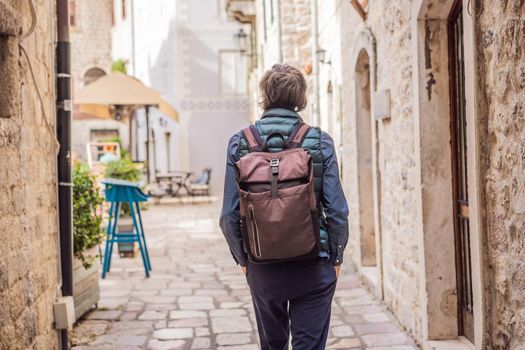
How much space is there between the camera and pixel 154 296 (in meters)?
6.68

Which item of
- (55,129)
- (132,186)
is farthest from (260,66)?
(55,129)

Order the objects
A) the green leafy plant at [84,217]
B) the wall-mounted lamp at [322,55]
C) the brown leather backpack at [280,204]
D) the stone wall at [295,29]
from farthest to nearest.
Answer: the stone wall at [295,29] → the wall-mounted lamp at [322,55] → the green leafy plant at [84,217] → the brown leather backpack at [280,204]

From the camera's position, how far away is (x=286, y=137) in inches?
117

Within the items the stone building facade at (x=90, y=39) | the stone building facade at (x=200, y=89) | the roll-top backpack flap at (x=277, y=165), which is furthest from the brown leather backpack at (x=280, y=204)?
the stone building facade at (x=90, y=39)

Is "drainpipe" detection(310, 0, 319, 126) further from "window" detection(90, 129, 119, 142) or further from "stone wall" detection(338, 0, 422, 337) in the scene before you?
"window" detection(90, 129, 119, 142)

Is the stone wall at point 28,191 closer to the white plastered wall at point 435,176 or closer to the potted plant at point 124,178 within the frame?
the white plastered wall at point 435,176

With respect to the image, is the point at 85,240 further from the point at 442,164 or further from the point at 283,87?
the point at 283,87

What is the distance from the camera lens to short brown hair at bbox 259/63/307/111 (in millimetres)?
3025

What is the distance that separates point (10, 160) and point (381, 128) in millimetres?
3300

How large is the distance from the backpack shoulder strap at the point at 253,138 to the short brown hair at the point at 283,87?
150 mm

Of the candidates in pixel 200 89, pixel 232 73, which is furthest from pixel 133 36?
pixel 232 73

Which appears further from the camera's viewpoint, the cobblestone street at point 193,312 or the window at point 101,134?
the window at point 101,134

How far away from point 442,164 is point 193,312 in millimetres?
2565

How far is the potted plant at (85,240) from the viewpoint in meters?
5.48
